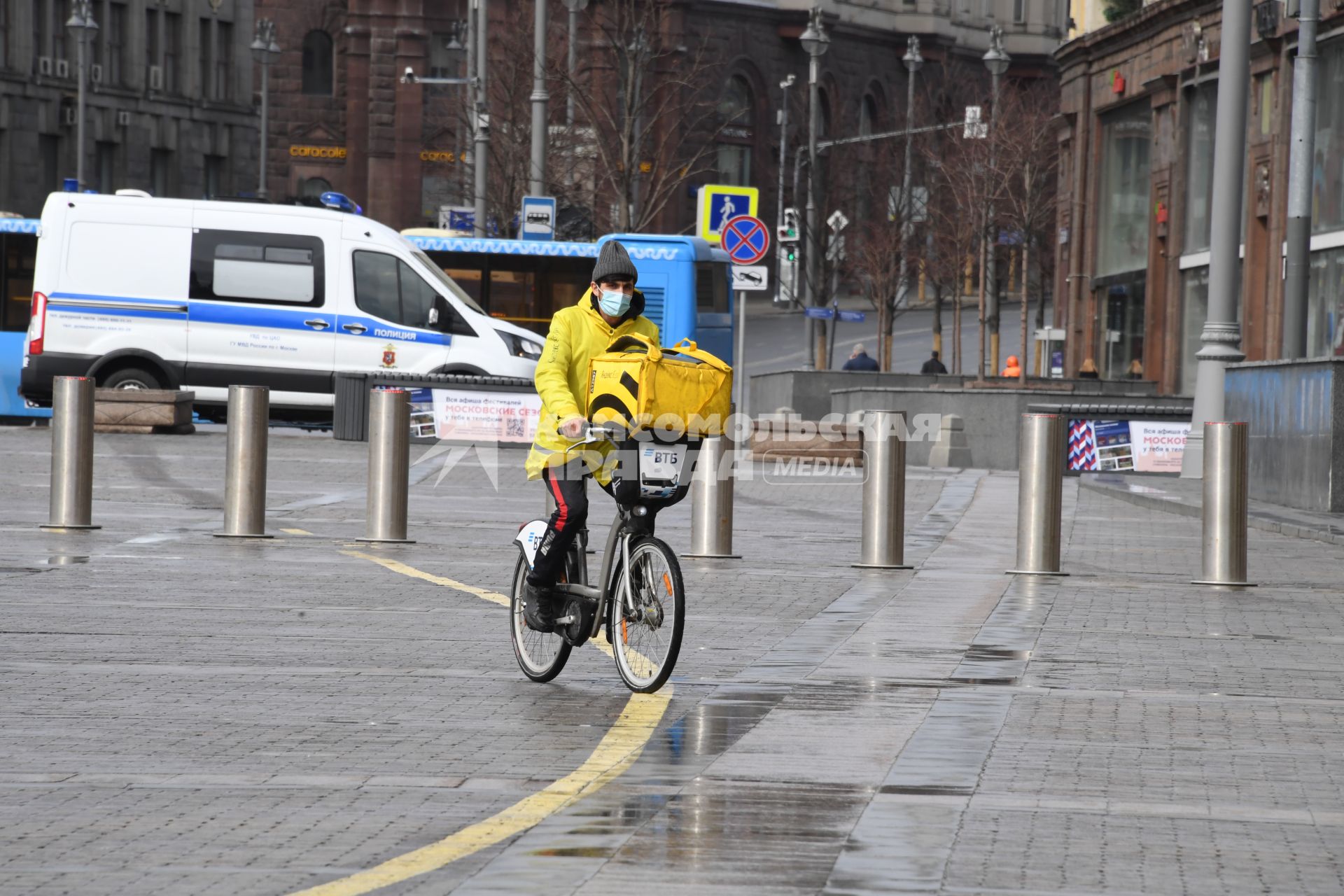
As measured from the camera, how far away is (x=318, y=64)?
3179 inches

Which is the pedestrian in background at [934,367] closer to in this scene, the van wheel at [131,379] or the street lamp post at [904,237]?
the street lamp post at [904,237]

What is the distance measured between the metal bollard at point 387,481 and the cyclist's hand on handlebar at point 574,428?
6213mm

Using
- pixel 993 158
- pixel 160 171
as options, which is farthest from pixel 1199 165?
pixel 160 171

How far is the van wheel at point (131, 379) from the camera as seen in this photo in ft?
85.5

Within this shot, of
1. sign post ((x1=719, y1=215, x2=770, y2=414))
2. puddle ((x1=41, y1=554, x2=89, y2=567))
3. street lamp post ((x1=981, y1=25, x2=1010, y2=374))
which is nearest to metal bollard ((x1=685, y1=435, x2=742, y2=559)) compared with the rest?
puddle ((x1=41, y1=554, x2=89, y2=567))

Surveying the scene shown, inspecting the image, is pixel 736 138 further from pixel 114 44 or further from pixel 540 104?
pixel 540 104

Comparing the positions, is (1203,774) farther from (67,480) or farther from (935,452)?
(935,452)

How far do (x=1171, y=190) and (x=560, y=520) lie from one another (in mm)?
30170

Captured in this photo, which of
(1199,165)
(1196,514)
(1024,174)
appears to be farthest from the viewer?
(1024,174)

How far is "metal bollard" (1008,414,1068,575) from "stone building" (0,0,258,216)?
172ft

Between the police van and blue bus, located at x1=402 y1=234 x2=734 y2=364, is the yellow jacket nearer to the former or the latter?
the police van

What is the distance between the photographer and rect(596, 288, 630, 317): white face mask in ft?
26.0

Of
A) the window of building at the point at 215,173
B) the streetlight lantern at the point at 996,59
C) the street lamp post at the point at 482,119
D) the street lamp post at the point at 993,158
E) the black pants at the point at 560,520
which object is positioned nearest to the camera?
the black pants at the point at 560,520

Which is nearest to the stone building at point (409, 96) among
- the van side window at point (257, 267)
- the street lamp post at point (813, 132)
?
the street lamp post at point (813, 132)
